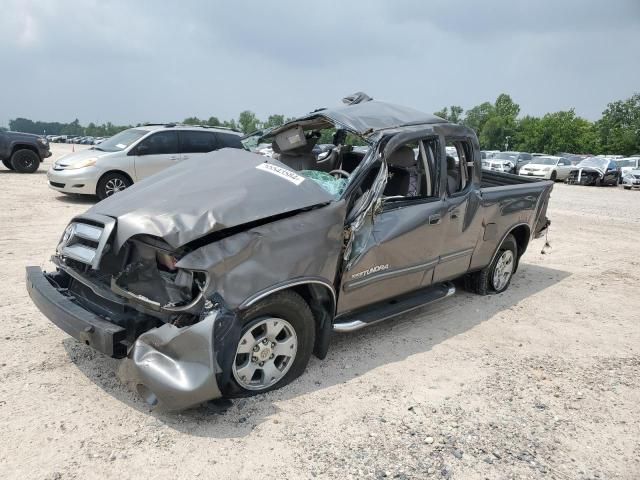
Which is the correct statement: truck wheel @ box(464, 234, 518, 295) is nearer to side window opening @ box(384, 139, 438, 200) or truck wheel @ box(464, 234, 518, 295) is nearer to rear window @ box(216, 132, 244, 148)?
side window opening @ box(384, 139, 438, 200)

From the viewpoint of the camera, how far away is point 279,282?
3.20 meters

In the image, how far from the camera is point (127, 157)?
1058 centimetres

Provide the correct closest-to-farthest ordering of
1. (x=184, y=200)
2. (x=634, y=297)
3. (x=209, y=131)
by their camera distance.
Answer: (x=184, y=200) < (x=634, y=297) < (x=209, y=131)

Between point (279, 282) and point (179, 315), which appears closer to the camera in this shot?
point (179, 315)

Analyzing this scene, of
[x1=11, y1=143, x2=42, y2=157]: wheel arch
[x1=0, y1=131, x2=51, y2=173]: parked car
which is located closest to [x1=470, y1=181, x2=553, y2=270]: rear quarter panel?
[x1=0, y1=131, x2=51, y2=173]: parked car

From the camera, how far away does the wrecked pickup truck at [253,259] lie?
296 centimetres

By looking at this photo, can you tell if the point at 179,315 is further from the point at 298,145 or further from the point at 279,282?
the point at 298,145

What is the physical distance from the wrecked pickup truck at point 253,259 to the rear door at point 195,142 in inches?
272

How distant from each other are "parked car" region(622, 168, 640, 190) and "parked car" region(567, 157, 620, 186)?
573mm

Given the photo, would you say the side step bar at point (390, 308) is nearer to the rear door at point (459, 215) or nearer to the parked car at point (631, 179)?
the rear door at point (459, 215)

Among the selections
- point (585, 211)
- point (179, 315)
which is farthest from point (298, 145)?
point (585, 211)

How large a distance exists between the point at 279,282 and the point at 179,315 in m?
0.64

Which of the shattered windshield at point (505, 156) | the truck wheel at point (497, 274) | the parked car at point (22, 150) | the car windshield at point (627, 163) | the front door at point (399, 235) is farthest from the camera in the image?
the shattered windshield at point (505, 156)

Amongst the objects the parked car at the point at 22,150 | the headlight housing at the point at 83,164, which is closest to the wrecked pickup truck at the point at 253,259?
the headlight housing at the point at 83,164
